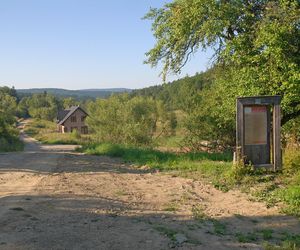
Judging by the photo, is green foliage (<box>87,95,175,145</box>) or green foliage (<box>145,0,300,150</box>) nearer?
green foliage (<box>145,0,300,150</box>)

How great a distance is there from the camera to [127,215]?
7105mm

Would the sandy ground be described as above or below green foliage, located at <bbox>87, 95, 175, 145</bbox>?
below

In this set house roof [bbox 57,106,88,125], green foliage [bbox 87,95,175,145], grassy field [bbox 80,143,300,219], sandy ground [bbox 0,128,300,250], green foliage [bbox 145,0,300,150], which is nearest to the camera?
sandy ground [bbox 0,128,300,250]

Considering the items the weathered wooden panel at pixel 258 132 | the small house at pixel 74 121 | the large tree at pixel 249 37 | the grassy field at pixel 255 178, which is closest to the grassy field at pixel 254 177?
the grassy field at pixel 255 178

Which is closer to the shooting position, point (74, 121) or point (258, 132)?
point (258, 132)

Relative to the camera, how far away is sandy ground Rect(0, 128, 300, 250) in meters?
5.61

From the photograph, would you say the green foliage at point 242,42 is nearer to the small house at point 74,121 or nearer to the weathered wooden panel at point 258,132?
the weathered wooden panel at point 258,132

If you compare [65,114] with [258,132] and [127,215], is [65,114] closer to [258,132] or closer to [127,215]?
[258,132]

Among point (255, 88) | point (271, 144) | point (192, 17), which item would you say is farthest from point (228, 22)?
point (271, 144)

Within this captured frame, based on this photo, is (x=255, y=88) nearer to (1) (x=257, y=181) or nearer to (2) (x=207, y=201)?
(1) (x=257, y=181)

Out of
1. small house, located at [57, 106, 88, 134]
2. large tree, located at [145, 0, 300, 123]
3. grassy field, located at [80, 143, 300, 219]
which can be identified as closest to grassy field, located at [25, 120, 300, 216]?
grassy field, located at [80, 143, 300, 219]

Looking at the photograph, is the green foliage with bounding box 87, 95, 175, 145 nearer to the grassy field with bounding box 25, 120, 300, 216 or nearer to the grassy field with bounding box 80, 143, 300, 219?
the grassy field with bounding box 25, 120, 300, 216

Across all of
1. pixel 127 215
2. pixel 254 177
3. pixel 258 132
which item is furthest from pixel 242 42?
pixel 127 215

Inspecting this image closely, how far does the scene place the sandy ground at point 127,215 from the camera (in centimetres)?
561
